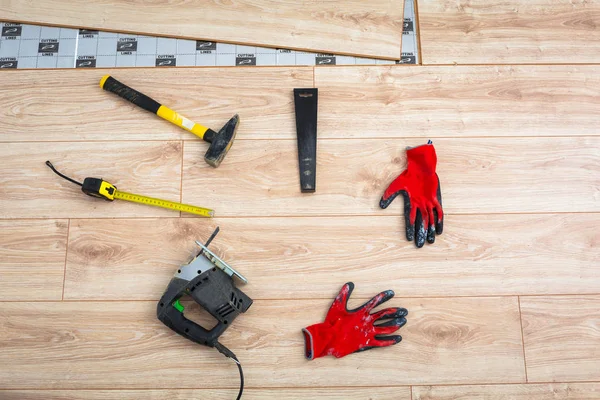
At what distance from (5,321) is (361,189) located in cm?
134

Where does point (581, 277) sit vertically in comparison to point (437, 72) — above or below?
below

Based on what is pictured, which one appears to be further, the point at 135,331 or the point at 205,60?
the point at 205,60

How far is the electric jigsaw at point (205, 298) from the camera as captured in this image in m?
1.57

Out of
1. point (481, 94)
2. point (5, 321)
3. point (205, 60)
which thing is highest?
point (205, 60)

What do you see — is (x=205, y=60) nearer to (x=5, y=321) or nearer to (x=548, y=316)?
(x=5, y=321)

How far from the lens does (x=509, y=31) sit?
1.95 m

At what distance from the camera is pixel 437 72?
190 centimetres

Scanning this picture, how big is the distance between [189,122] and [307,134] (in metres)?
0.44

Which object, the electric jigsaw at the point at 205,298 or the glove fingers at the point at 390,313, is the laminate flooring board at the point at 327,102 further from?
the glove fingers at the point at 390,313

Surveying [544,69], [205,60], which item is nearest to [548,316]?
[544,69]

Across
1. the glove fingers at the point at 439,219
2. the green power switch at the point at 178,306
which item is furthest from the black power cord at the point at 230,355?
the glove fingers at the point at 439,219

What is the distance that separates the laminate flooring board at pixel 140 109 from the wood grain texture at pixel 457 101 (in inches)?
6.9

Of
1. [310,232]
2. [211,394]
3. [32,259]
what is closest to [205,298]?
[211,394]

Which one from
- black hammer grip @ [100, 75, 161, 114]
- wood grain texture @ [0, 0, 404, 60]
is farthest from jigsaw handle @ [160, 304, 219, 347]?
wood grain texture @ [0, 0, 404, 60]
